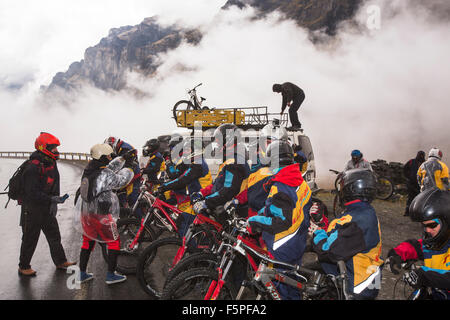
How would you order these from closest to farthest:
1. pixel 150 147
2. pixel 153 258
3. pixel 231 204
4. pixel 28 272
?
pixel 231 204
pixel 153 258
pixel 28 272
pixel 150 147

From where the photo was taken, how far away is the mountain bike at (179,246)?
3.87 m

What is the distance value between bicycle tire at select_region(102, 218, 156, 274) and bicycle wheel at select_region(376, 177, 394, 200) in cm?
910

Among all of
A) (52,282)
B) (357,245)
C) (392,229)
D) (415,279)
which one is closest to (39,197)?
(52,282)

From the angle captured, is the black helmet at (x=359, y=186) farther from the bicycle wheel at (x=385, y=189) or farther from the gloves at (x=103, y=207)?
the bicycle wheel at (x=385, y=189)

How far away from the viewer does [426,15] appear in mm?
26625

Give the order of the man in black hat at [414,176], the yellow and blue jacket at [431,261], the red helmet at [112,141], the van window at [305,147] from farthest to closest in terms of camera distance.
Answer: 1. the man in black hat at [414,176]
2. the van window at [305,147]
3. the red helmet at [112,141]
4. the yellow and blue jacket at [431,261]

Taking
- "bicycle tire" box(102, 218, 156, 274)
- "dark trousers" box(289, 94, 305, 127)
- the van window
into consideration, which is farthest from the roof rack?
"bicycle tire" box(102, 218, 156, 274)

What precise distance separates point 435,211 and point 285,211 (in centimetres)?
114

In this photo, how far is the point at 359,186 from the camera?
8.37 ft

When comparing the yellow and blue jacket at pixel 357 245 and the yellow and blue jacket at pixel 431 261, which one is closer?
the yellow and blue jacket at pixel 431 261

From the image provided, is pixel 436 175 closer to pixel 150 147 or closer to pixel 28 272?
pixel 150 147

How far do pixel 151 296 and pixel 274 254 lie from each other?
6.56ft

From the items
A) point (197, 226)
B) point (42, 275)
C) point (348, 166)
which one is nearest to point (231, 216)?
point (197, 226)

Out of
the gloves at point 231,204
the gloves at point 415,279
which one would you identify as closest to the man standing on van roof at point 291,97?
the gloves at point 231,204
